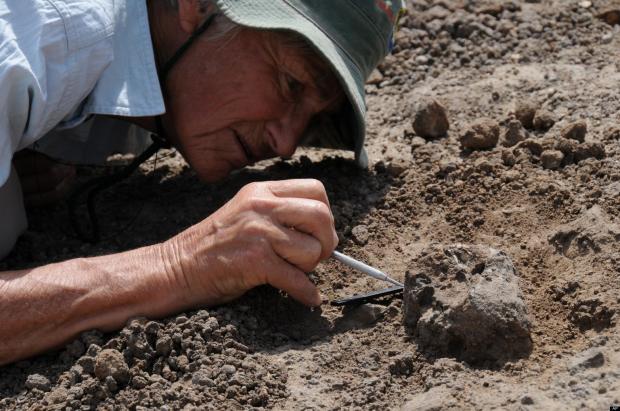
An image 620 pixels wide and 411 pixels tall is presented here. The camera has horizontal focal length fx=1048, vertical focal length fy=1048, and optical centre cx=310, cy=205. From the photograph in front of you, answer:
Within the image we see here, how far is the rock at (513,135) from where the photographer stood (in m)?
3.57

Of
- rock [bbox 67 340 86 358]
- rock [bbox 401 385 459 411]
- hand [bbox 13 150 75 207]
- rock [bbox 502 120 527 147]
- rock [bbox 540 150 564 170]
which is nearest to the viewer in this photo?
rock [bbox 401 385 459 411]

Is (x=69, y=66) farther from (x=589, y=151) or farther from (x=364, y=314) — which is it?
Result: (x=589, y=151)

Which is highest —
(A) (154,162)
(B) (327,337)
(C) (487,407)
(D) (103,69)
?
(D) (103,69)

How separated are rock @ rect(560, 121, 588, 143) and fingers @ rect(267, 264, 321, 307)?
3.76 ft

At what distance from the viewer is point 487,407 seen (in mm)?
2344

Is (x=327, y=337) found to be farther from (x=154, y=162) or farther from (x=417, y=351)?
(x=154, y=162)

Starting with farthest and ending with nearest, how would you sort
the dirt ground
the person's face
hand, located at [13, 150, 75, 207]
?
hand, located at [13, 150, 75, 207]
the person's face
the dirt ground

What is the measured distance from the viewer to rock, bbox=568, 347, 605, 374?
2.39 meters

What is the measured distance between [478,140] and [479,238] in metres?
0.54

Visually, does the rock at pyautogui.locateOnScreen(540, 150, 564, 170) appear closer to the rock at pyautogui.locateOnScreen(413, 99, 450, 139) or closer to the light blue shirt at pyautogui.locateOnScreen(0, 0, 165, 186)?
the rock at pyautogui.locateOnScreen(413, 99, 450, 139)

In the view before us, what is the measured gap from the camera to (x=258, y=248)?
2.73 m

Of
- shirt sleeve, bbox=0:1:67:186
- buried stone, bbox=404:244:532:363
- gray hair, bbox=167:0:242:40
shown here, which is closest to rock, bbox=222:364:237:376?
buried stone, bbox=404:244:532:363

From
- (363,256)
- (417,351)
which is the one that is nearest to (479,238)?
(363,256)

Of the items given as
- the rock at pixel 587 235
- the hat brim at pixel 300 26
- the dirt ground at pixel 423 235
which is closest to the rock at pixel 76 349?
the dirt ground at pixel 423 235
